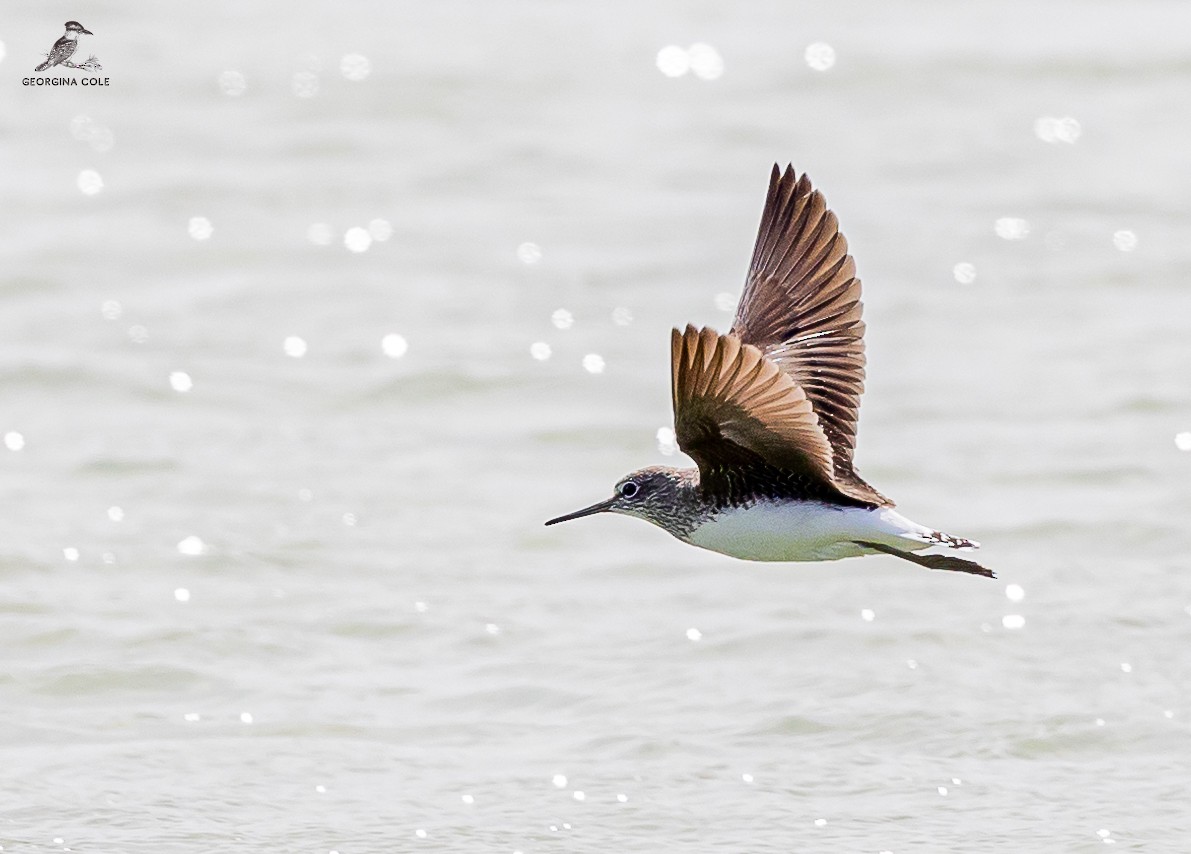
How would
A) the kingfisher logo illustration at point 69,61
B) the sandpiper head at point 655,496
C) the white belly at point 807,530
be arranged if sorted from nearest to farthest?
the white belly at point 807,530 < the sandpiper head at point 655,496 < the kingfisher logo illustration at point 69,61

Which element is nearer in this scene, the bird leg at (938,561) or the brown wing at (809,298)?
the bird leg at (938,561)

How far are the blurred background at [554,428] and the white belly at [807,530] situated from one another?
5.16 ft

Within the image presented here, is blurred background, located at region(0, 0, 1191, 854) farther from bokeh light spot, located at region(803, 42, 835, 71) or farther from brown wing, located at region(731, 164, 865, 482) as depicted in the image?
brown wing, located at region(731, 164, 865, 482)

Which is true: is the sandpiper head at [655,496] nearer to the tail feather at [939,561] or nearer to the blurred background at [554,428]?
the tail feather at [939,561]

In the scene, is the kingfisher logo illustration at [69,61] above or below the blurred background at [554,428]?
above

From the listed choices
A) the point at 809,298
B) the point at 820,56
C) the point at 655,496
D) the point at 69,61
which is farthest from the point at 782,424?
the point at 69,61

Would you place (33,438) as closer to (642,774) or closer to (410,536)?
(410,536)

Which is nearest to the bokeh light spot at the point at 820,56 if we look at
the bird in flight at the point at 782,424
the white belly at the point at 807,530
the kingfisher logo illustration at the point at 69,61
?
the kingfisher logo illustration at the point at 69,61

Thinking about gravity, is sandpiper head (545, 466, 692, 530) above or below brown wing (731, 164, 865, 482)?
below

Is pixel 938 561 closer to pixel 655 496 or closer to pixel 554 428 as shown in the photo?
pixel 655 496

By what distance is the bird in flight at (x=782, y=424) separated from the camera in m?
6.02

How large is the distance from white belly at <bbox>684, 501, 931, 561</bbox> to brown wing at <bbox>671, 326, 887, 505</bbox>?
52mm

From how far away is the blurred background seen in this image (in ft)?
27.9

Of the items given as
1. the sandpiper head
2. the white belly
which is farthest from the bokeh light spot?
the white belly
